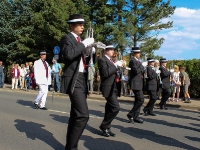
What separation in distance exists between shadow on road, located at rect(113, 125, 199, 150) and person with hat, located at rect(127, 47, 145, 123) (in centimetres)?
75

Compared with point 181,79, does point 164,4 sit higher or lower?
higher

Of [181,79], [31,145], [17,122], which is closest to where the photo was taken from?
[31,145]

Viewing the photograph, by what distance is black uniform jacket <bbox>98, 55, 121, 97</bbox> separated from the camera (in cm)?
694

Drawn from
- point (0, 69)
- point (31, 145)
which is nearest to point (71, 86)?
point (31, 145)

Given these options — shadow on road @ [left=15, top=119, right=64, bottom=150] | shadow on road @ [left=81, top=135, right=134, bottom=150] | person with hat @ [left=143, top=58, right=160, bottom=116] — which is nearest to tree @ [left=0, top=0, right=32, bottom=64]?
person with hat @ [left=143, top=58, right=160, bottom=116]

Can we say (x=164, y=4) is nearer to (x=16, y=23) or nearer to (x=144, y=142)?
(x=16, y=23)

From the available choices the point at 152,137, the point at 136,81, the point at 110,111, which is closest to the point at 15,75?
the point at 136,81

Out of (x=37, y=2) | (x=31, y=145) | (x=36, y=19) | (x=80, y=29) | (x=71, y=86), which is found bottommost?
(x=31, y=145)

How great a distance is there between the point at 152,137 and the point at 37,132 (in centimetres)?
254

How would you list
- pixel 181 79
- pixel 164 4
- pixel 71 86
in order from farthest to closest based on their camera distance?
pixel 164 4 < pixel 181 79 < pixel 71 86

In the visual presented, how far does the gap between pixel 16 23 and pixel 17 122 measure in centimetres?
2380

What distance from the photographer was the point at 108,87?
23.1 feet

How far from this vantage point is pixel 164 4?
1032 inches

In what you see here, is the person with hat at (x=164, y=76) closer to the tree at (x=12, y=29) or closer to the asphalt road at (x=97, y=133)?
the asphalt road at (x=97, y=133)
